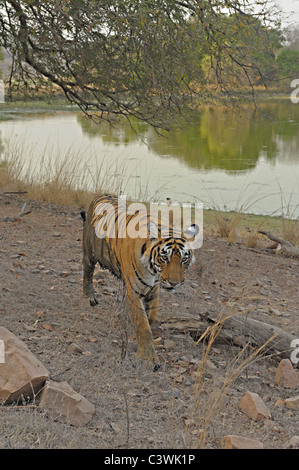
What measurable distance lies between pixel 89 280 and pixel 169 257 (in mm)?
1620

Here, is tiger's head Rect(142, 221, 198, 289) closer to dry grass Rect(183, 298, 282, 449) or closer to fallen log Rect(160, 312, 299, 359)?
dry grass Rect(183, 298, 282, 449)

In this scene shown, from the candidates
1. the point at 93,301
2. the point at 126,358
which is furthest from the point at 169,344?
the point at 93,301

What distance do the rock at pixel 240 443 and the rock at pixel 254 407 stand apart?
42 centimetres

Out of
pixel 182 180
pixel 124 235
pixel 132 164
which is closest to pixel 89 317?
pixel 124 235

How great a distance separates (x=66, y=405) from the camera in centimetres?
308

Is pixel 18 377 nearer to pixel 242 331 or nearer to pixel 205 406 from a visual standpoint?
pixel 205 406

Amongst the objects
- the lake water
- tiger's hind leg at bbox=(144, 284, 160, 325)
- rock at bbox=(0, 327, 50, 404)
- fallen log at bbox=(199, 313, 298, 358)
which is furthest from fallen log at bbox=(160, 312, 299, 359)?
the lake water

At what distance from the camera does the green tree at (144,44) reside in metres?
6.11

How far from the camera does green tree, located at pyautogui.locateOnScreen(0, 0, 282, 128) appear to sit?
6.11m

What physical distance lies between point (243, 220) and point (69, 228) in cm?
415

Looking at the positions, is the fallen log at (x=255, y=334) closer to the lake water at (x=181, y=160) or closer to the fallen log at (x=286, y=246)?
the fallen log at (x=286, y=246)

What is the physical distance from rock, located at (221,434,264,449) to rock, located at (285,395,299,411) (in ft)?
2.52

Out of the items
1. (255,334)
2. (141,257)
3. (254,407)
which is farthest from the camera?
(255,334)
